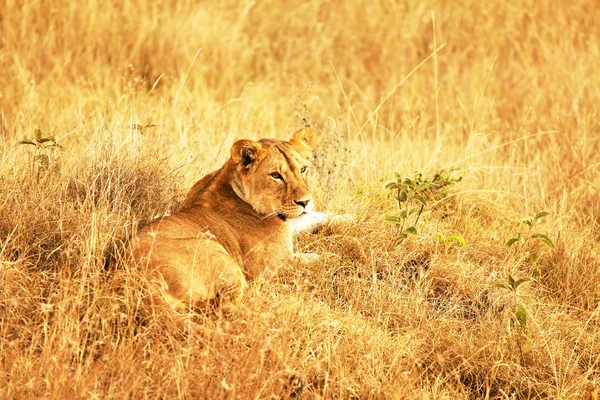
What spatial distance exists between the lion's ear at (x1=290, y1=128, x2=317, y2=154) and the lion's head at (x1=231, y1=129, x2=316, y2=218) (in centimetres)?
18

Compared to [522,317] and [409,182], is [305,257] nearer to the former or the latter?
[409,182]

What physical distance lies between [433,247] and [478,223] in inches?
31.4

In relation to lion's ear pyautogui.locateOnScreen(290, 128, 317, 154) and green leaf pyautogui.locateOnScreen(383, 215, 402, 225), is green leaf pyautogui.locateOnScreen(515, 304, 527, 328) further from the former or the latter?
lion's ear pyautogui.locateOnScreen(290, 128, 317, 154)

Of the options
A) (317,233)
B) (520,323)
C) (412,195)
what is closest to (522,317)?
(520,323)

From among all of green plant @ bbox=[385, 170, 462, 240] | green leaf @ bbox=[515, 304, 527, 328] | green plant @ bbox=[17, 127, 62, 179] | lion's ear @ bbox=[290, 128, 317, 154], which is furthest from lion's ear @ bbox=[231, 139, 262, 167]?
green leaf @ bbox=[515, 304, 527, 328]

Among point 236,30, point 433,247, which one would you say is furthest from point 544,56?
point 433,247

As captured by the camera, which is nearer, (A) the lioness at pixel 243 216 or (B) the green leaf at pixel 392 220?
(A) the lioness at pixel 243 216

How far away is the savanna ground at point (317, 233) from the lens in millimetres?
4160

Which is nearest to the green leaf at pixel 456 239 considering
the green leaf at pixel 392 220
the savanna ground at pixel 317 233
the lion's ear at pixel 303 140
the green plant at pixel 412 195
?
the savanna ground at pixel 317 233

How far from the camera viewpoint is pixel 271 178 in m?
5.36

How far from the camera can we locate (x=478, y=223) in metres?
6.45

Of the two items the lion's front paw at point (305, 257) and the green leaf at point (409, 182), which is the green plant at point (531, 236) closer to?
the green leaf at point (409, 182)

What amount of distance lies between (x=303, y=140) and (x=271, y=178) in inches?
21.7

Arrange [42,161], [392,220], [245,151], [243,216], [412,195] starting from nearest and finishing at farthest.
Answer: [245,151] < [243,216] < [392,220] < [42,161] < [412,195]
